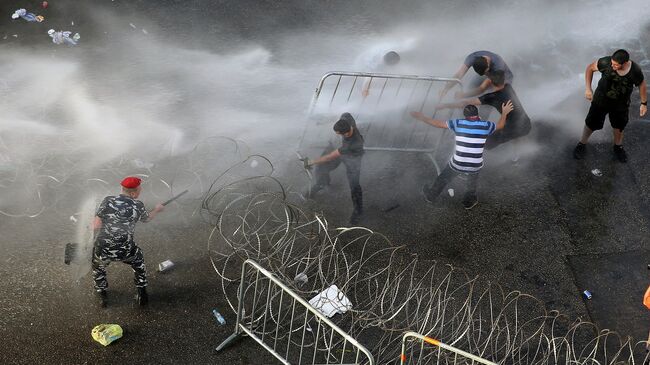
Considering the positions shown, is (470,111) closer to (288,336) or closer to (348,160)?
(348,160)

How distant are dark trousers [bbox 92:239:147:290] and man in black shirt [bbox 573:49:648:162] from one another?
5.99 m

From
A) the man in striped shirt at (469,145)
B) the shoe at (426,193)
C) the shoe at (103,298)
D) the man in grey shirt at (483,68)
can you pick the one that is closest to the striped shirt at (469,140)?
the man in striped shirt at (469,145)

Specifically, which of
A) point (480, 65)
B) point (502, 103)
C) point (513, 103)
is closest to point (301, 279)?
point (502, 103)

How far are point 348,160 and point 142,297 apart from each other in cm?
274

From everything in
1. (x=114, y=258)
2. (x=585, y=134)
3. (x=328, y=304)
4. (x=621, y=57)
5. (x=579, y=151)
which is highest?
(x=621, y=57)

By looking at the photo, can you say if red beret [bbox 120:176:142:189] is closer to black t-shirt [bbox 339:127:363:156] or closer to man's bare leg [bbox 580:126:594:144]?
black t-shirt [bbox 339:127:363:156]

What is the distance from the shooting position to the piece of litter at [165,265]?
696 centimetres

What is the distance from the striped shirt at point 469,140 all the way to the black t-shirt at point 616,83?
5.81ft

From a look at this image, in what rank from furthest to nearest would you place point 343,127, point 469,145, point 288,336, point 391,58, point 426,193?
point 391,58, point 426,193, point 469,145, point 343,127, point 288,336

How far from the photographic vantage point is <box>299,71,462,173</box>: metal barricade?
8719mm

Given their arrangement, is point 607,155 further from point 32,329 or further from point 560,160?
point 32,329

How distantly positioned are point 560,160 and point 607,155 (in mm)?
699

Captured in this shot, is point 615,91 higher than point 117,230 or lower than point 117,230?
higher

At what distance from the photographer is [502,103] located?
8.02 metres
